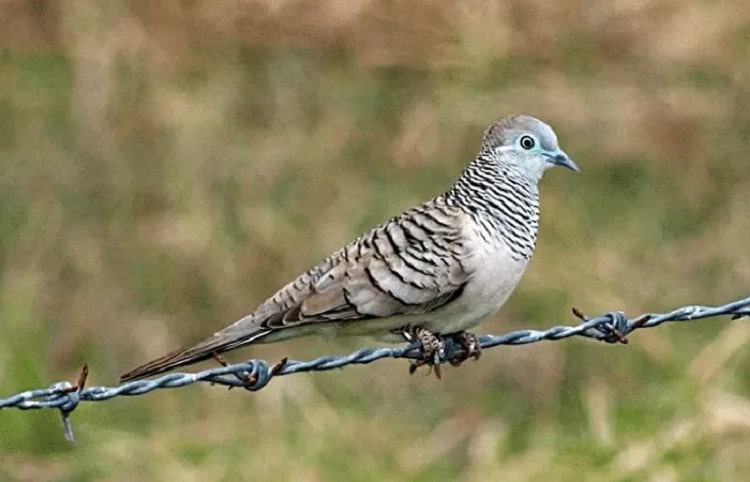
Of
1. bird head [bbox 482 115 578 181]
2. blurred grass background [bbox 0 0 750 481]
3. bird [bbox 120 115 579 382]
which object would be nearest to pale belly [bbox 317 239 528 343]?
bird [bbox 120 115 579 382]

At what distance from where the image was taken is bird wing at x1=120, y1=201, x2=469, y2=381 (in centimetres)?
454

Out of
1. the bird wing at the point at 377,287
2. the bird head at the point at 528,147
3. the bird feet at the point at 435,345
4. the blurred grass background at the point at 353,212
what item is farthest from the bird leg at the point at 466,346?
the blurred grass background at the point at 353,212

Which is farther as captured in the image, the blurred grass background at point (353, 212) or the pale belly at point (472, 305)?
the blurred grass background at point (353, 212)

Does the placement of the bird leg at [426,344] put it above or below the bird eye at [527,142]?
below

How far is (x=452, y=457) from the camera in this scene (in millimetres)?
7254

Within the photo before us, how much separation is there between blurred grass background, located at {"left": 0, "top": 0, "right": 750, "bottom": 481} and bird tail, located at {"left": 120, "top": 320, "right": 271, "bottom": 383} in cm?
236

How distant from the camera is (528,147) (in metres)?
4.80

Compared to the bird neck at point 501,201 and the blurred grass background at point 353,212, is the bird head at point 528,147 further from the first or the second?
the blurred grass background at point 353,212

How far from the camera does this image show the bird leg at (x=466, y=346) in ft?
15.5

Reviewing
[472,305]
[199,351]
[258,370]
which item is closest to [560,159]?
[472,305]

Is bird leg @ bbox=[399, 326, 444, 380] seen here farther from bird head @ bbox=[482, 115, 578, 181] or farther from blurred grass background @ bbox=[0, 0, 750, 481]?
blurred grass background @ bbox=[0, 0, 750, 481]

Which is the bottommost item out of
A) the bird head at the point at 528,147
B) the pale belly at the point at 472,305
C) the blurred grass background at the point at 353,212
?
the pale belly at the point at 472,305

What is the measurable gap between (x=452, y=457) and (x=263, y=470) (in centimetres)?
103

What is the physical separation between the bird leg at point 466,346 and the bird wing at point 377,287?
0.24 m
